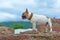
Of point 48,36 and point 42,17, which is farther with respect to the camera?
point 42,17

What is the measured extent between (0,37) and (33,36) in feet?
4.55

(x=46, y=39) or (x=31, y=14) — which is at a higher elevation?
(x=31, y=14)

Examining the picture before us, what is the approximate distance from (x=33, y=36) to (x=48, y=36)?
64cm

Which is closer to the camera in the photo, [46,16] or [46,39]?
[46,39]

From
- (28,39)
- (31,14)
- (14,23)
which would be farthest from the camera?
(14,23)

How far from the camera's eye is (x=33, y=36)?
9836 millimetres

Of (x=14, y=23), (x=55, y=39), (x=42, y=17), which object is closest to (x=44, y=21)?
(x=42, y=17)

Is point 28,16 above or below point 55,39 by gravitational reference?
above

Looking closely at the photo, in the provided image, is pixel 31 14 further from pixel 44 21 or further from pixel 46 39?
pixel 46 39

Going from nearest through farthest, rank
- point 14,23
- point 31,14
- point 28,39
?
point 28,39
point 31,14
point 14,23

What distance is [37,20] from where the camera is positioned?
14.1 m

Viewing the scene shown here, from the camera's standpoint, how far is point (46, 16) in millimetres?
14141

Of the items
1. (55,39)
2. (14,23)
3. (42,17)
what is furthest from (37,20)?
(14,23)

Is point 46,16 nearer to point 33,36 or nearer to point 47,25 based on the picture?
point 47,25
